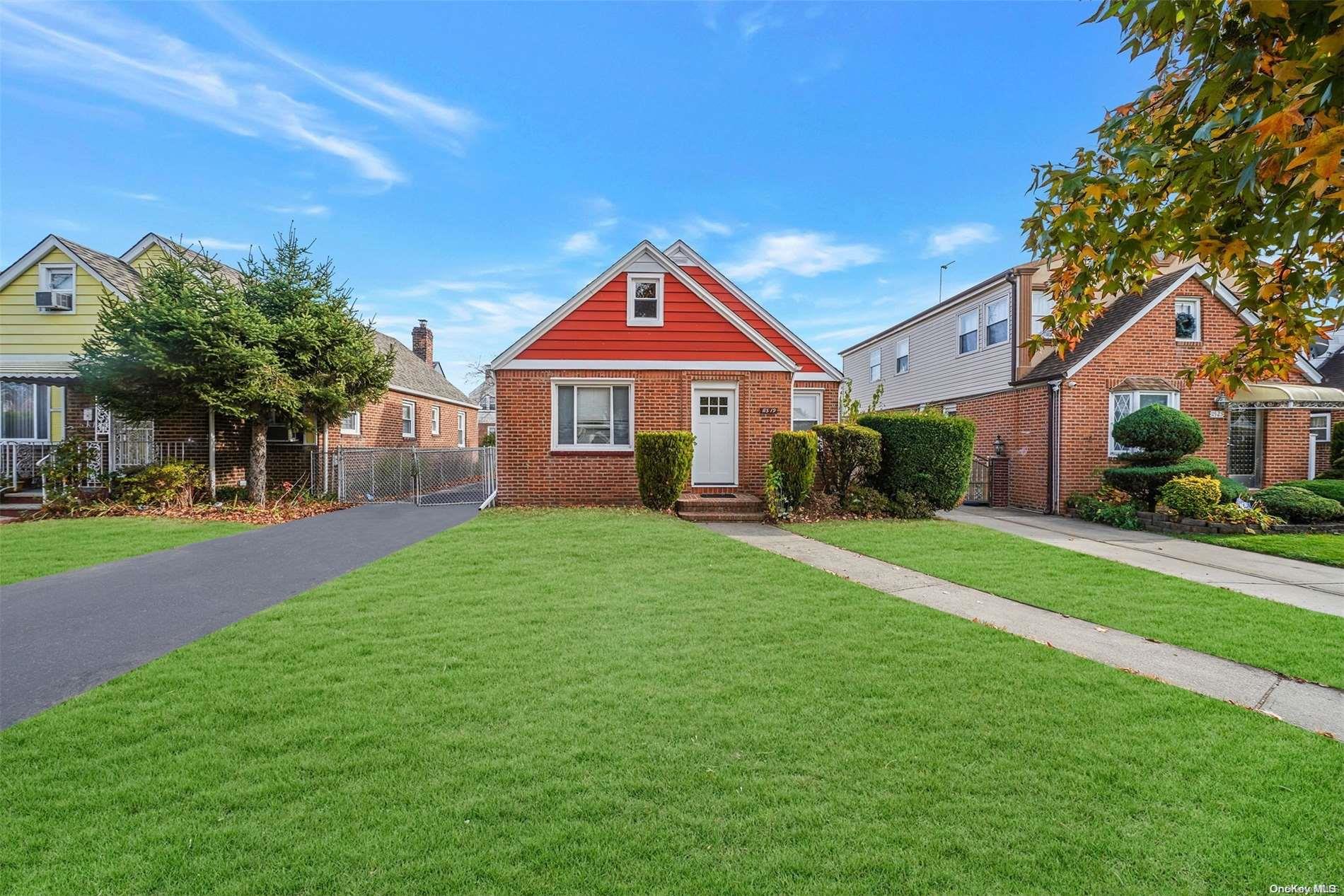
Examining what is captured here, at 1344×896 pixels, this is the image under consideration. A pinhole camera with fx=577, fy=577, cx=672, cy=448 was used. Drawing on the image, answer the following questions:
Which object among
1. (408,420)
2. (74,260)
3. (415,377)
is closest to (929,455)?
(408,420)

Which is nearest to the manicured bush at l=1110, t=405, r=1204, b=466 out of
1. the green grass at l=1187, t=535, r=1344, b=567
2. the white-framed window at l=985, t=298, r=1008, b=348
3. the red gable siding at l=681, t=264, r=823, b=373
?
the green grass at l=1187, t=535, r=1344, b=567

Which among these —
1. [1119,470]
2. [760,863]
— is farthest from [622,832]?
[1119,470]

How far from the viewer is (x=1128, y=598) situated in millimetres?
6461

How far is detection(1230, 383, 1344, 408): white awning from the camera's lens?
13.7 m

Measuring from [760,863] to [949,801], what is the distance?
1.04 metres

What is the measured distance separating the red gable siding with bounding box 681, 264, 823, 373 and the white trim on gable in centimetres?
7

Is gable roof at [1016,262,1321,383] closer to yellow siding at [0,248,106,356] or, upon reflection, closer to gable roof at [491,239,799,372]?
gable roof at [491,239,799,372]

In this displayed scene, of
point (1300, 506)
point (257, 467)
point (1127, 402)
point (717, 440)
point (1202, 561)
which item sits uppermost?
point (1127, 402)

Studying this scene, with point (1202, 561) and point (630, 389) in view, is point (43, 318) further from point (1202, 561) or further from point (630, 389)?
point (1202, 561)

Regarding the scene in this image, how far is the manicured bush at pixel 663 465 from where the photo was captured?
12578 mm

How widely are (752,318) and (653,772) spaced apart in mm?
15046

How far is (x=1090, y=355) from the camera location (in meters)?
14.5

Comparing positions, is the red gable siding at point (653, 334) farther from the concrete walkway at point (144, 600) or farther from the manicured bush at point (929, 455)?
the concrete walkway at point (144, 600)

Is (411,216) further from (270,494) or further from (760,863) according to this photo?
(760,863)
